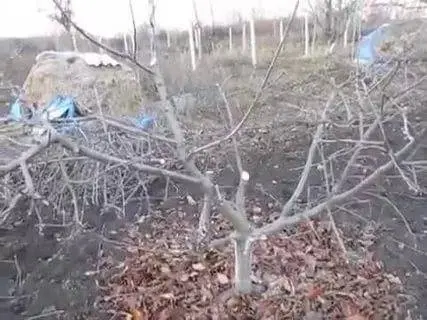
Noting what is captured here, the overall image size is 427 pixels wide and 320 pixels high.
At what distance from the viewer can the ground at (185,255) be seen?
3.04 m

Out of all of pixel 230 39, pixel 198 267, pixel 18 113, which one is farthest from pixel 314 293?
pixel 230 39

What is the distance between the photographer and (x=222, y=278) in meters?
3.12

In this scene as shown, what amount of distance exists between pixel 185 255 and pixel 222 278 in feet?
0.93

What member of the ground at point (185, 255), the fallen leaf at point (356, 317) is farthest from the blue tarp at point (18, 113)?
the fallen leaf at point (356, 317)

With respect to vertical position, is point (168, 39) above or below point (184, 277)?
above

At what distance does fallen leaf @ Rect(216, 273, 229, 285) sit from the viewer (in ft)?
10.1

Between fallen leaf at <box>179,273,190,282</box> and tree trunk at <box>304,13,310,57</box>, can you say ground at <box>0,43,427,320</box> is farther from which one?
tree trunk at <box>304,13,310,57</box>

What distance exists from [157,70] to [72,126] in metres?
1.23

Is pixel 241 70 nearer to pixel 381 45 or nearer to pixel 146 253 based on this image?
pixel 381 45

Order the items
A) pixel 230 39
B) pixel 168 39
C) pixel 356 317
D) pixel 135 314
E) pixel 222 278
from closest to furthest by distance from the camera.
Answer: pixel 356 317 → pixel 135 314 → pixel 222 278 → pixel 168 39 → pixel 230 39

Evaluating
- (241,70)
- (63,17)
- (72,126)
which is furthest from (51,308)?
(241,70)

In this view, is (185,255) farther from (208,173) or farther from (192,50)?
(192,50)

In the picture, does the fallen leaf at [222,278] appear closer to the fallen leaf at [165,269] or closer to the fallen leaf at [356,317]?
the fallen leaf at [165,269]

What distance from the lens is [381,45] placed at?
23.2 feet
